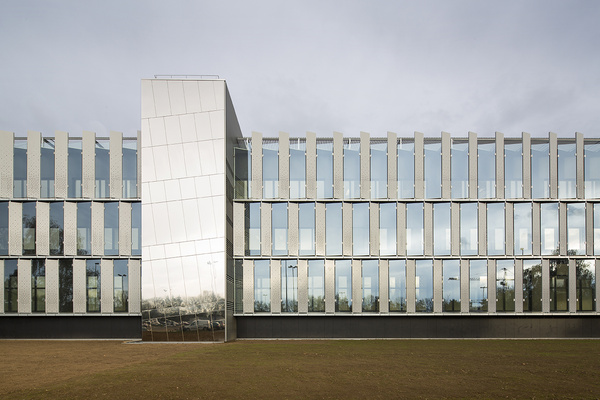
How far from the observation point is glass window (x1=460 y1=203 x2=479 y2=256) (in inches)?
1401

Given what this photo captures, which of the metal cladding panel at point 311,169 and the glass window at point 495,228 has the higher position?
the metal cladding panel at point 311,169

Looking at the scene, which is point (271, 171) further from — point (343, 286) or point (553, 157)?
point (553, 157)

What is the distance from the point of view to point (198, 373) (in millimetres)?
18016

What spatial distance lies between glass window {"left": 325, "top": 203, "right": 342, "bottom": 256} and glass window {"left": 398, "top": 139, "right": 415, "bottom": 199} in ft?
14.7

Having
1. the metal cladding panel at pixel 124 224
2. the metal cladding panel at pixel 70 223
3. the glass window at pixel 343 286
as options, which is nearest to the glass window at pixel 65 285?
the metal cladding panel at pixel 70 223

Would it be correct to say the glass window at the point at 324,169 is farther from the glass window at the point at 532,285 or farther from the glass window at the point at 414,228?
the glass window at the point at 532,285

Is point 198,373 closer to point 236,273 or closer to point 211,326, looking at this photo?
point 211,326

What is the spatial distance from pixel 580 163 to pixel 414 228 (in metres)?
12.4

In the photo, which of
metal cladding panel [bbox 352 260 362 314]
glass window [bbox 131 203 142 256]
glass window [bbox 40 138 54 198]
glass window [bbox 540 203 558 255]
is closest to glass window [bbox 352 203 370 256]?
metal cladding panel [bbox 352 260 362 314]

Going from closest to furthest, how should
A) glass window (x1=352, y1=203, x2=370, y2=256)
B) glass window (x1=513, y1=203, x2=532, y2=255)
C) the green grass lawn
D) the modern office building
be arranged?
the green grass lawn < the modern office building < glass window (x1=513, y1=203, x2=532, y2=255) < glass window (x1=352, y1=203, x2=370, y2=256)

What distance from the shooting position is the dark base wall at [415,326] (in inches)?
1395

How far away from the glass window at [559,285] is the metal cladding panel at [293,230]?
696 inches

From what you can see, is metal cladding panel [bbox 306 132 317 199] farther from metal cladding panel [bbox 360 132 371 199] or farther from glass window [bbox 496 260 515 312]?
glass window [bbox 496 260 515 312]

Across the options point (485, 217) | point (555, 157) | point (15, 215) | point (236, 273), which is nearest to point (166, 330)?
point (236, 273)
